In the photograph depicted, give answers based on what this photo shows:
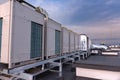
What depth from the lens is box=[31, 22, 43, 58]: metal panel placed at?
4.91 metres

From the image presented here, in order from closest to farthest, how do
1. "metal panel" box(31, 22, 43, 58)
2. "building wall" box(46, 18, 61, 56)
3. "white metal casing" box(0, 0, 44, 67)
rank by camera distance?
"white metal casing" box(0, 0, 44, 67) < "metal panel" box(31, 22, 43, 58) < "building wall" box(46, 18, 61, 56)

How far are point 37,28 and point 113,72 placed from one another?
3.37 m

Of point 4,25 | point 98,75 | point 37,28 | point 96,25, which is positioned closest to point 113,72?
point 98,75

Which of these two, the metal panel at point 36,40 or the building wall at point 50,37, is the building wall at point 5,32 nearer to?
the metal panel at point 36,40

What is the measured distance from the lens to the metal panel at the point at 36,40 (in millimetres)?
4910

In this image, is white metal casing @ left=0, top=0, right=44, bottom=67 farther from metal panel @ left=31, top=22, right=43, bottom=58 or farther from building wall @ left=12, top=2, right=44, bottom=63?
metal panel @ left=31, top=22, right=43, bottom=58

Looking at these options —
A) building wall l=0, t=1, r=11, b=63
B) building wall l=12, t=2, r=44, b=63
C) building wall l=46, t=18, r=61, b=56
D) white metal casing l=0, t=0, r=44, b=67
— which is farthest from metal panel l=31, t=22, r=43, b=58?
building wall l=0, t=1, r=11, b=63

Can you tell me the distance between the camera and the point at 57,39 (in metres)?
7.60

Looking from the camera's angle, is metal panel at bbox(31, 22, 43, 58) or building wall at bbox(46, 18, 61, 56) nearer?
metal panel at bbox(31, 22, 43, 58)

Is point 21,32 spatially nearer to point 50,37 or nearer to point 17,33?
point 17,33

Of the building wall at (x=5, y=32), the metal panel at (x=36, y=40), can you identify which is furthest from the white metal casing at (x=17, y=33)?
the metal panel at (x=36, y=40)

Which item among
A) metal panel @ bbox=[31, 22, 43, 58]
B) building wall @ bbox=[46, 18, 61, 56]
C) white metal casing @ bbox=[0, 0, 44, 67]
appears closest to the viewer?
white metal casing @ bbox=[0, 0, 44, 67]

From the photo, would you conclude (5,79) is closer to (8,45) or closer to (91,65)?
(8,45)

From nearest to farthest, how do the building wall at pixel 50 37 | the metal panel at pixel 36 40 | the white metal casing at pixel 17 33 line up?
the white metal casing at pixel 17 33, the metal panel at pixel 36 40, the building wall at pixel 50 37
